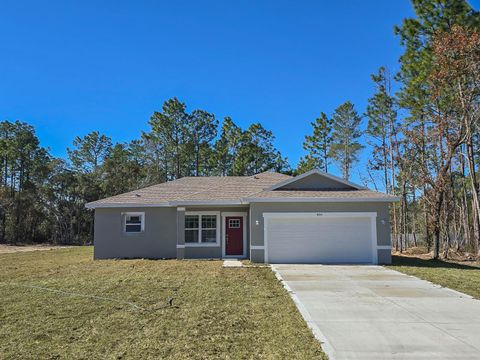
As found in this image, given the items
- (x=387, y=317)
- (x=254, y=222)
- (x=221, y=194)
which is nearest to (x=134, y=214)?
(x=221, y=194)

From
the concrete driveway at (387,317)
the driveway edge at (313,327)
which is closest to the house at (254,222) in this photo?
the concrete driveway at (387,317)

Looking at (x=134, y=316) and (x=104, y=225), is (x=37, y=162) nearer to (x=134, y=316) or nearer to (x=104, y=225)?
(x=104, y=225)

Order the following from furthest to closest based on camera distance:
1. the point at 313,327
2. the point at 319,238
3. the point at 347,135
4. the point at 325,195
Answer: the point at 347,135 < the point at 325,195 < the point at 319,238 < the point at 313,327

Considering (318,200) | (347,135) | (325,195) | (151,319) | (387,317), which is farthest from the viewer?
(347,135)

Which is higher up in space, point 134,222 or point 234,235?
point 134,222

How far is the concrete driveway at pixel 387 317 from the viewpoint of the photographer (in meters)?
5.20

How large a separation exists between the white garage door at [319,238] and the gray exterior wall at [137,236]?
15.3 ft

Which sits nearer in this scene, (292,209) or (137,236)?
(292,209)

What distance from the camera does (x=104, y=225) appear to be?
17562 millimetres

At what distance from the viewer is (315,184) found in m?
17.0

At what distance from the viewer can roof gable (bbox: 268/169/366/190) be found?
667 inches

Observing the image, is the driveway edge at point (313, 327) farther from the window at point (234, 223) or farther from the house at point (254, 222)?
the window at point (234, 223)

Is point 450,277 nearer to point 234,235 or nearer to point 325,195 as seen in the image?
point 325,195

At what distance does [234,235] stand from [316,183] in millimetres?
4320
